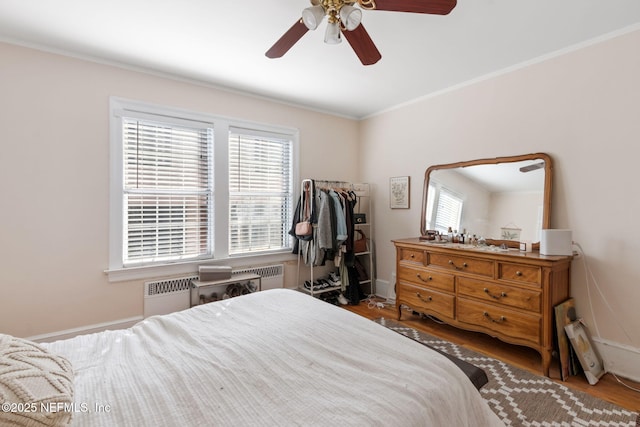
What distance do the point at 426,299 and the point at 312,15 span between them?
261cm

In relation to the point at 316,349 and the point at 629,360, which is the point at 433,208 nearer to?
the point at 629,360

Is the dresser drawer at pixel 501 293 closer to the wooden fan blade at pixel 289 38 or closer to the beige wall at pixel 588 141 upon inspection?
the beige wall at pixel 588 141

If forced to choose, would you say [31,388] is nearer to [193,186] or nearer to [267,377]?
[267,377]

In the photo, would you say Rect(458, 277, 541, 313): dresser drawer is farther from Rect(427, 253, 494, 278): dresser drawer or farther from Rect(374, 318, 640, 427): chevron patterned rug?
Rect(374, 318, 640, 427): chevron patterned rug

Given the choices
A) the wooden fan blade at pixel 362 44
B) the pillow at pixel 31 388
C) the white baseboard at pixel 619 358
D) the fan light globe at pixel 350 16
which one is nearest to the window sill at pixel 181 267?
the pillow at pixel 31 388

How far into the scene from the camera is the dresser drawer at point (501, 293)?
2.29 metres

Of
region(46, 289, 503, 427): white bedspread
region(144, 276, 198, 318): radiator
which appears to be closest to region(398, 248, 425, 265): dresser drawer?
region(46, 289, 503, 427): white bedspread

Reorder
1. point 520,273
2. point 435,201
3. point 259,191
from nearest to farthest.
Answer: point 520,273
point 435,201
point 259,191

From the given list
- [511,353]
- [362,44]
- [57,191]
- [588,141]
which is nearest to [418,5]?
[362,44]

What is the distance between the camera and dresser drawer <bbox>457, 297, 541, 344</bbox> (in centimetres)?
229

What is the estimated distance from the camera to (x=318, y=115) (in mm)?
4070

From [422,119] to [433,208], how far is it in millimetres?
1068

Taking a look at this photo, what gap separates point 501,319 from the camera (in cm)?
246

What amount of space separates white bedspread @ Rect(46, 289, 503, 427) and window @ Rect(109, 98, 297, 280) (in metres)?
1.56
